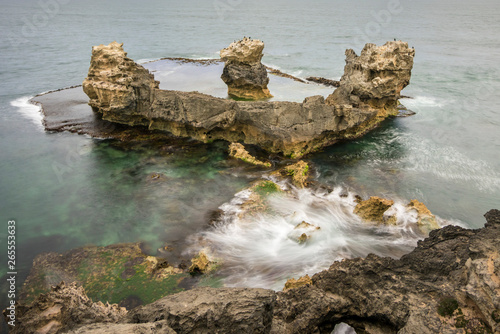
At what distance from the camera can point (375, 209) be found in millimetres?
14383

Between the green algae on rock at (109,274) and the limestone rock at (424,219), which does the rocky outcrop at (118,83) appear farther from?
the limestone rock at (424,219)

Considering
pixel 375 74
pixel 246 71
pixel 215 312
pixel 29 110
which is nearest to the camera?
pixel 215 312

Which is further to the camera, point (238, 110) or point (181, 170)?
point (238, 110)

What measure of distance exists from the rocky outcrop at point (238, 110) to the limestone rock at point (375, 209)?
20.7 ft

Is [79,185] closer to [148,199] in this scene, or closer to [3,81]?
[148,199]

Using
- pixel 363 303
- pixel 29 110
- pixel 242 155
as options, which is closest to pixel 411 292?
pixel 363 303

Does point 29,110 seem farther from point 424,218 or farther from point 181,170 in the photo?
point 424,218

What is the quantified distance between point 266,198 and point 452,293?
10.5 m

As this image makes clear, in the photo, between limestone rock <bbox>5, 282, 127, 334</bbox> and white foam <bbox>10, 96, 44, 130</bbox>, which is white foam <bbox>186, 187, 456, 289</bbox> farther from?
white foam <bbox>10, 96, 44, 130</bbox>

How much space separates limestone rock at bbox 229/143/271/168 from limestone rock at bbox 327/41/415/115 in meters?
7.65

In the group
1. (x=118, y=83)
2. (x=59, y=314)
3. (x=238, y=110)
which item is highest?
(x=118, y=83)

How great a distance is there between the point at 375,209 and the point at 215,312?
1054 centimetres

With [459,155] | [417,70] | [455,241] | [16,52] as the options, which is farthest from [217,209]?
[16,52]

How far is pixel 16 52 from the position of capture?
45062 mm
